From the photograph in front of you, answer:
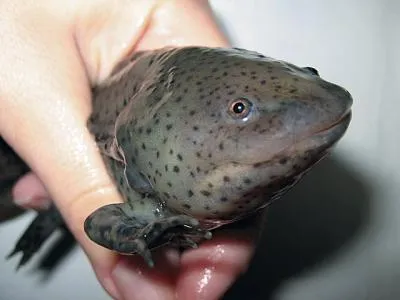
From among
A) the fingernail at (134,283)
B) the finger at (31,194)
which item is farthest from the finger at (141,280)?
the finger at (31,194)

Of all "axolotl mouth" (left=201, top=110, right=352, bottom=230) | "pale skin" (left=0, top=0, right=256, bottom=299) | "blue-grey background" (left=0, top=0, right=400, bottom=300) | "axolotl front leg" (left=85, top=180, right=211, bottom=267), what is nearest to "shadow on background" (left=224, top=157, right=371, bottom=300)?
"blue-grey background" (left=0, top=0, right=400, bottom=300)

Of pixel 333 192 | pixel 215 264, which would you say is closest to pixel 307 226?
pixel 333 192

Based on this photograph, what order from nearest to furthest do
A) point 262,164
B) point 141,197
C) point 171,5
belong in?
point 262,164 < point 141,197 < point 171,5

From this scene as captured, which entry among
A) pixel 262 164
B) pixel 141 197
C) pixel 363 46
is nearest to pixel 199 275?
pixel 141 197

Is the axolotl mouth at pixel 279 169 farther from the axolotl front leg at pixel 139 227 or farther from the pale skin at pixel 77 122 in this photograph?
the pale skin at pixel 77 122

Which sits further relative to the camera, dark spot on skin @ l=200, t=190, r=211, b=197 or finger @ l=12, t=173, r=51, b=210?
finger @ l=12, t=173, r=51, b=210

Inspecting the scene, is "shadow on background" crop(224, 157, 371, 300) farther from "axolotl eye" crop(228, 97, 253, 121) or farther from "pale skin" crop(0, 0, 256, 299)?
"axolotl eye" crop(228, 97, 253, 121)

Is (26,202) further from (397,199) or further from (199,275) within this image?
(397,199)
